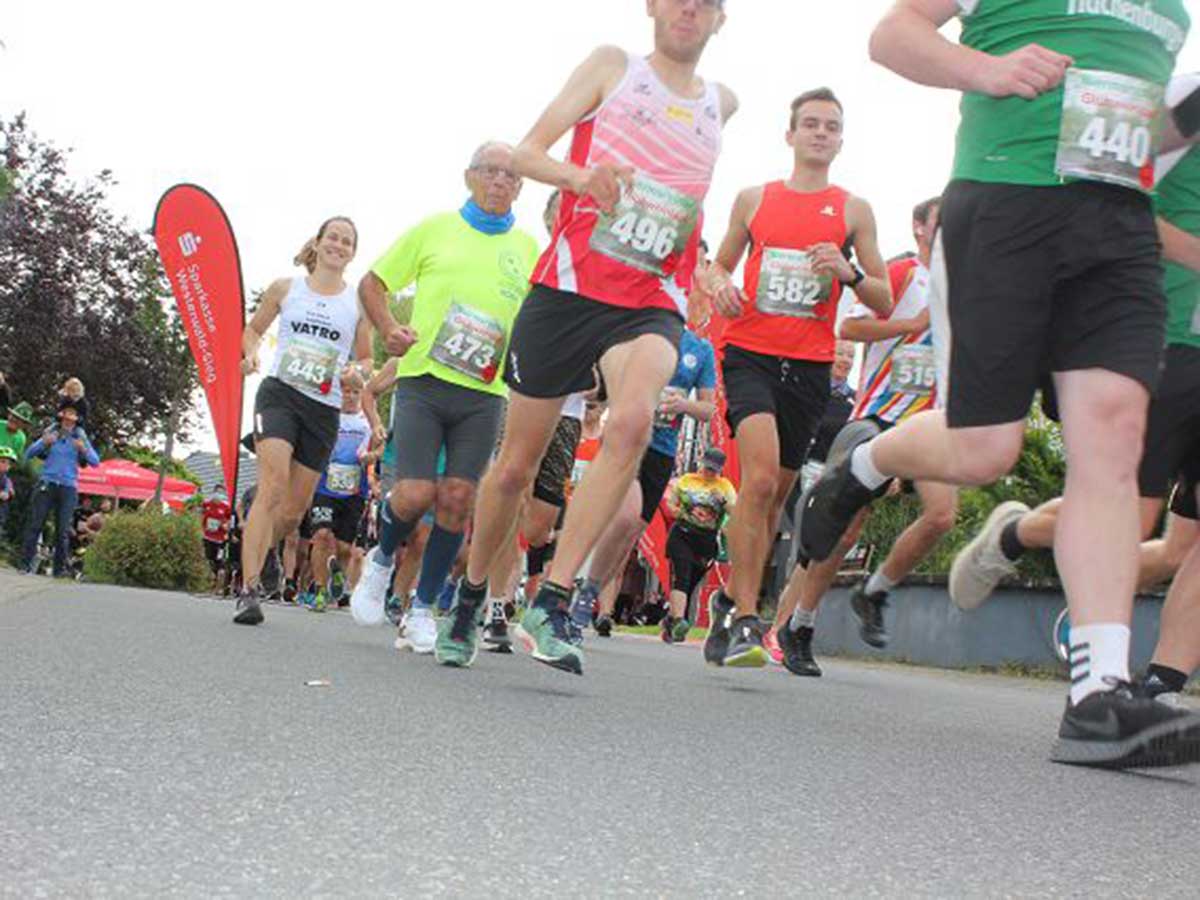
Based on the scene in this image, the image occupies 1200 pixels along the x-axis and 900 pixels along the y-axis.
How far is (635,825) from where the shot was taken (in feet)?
8.52

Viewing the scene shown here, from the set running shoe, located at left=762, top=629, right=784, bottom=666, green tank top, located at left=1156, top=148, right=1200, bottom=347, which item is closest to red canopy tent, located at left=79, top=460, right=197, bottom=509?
running shoe, located at left=762, top=629, right=784, bottom=666

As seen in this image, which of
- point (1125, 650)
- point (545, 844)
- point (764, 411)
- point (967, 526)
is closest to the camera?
point (545, 844)

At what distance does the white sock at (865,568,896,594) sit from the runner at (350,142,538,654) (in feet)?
5.37

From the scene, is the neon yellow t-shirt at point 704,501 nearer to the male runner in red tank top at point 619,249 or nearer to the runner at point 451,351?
the runner at point 451,351

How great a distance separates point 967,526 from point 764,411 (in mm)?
6541

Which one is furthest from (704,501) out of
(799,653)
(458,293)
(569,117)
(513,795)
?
(513,795)

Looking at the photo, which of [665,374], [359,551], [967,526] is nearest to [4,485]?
[359,551]

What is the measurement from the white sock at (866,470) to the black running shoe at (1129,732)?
1620 millimetres

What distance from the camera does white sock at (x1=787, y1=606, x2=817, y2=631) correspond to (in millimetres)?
7461

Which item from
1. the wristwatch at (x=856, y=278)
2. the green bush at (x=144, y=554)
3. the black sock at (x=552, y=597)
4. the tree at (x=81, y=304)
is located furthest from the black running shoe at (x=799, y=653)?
the tree at (x=81, y=304)

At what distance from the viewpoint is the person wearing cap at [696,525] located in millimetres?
13344

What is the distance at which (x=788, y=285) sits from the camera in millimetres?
6895

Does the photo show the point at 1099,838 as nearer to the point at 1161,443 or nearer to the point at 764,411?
the point at 1161,443

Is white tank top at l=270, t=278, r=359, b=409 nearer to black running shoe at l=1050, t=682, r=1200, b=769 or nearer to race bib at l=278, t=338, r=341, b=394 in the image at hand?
race bib at l=278, t=338, r=341, b=394
